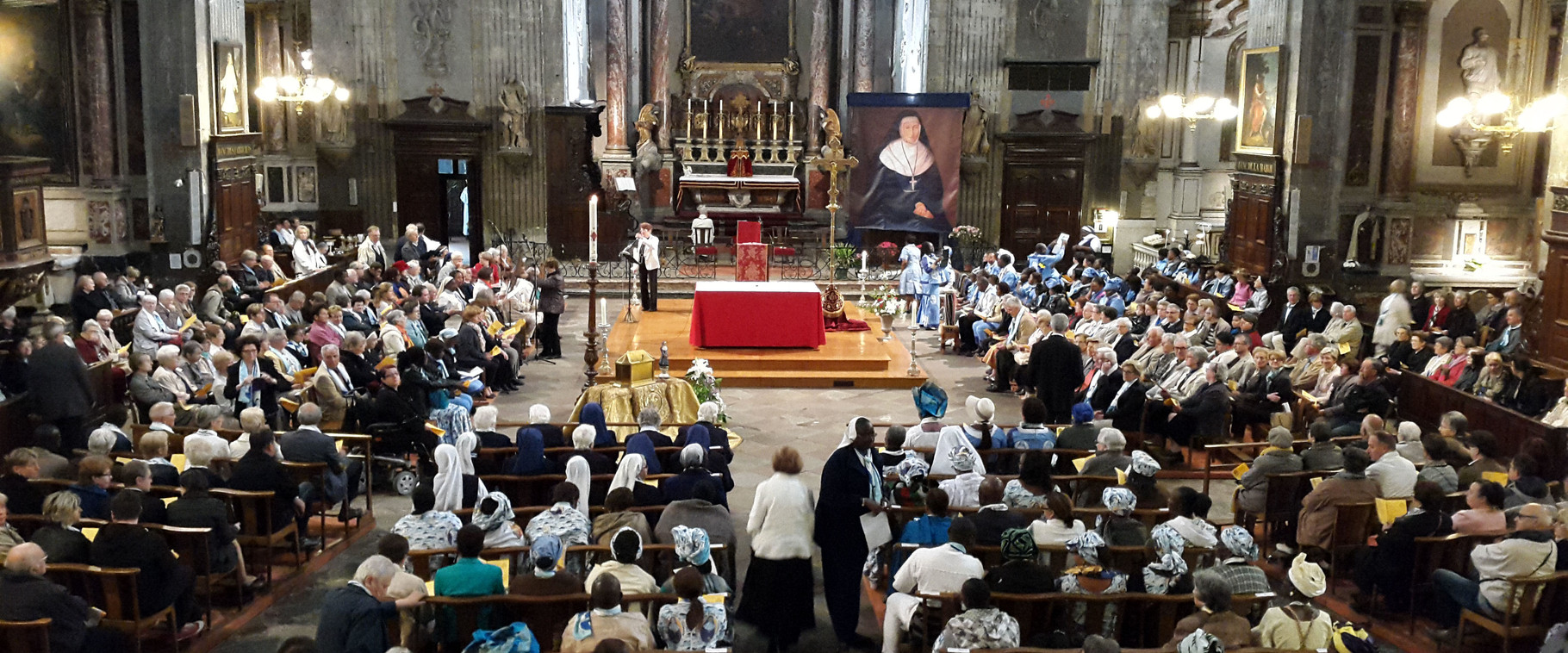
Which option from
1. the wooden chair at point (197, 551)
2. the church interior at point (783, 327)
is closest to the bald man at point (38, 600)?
the church interior at point (783, 327)

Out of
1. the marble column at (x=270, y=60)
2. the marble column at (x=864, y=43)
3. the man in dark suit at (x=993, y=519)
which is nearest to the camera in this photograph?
the man in dark suit at (x=993, y=519)

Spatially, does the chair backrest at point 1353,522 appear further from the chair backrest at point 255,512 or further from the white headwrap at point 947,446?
the chair backrest at point 255,512

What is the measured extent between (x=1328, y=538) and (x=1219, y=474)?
10.6 ft

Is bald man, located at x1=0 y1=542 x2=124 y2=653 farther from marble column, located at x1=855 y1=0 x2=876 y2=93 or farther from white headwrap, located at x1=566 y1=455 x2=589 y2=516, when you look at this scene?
marble column, located at x1=855 y1=0 x2=876 y2=93

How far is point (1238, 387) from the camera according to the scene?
13.1m

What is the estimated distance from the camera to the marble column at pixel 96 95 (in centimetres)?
1859

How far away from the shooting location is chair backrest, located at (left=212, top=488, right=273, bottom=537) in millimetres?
8703

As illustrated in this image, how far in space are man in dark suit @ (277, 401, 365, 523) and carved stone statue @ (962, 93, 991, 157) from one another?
17.0m

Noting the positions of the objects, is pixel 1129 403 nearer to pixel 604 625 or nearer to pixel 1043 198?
pixel 604 625

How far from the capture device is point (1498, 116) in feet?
60.0

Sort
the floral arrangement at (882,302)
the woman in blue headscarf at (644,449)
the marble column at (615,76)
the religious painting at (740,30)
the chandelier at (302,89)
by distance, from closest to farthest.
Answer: the woman in blue headscarf at (644,449)
the floral arrangement at (882,302)
the chandelier at (302,89)
the marble column at (615,76)
the religious painting at (740,30)

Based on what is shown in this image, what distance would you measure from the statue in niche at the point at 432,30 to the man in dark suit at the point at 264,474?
54.6 feet

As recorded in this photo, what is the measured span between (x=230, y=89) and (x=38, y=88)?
247cm

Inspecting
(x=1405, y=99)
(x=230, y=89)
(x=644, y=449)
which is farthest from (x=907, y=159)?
(x=644, y=449)
